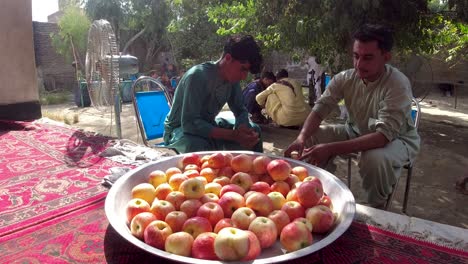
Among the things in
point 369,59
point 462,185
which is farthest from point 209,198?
point 462,185

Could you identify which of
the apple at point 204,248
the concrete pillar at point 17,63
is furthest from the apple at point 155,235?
the concrete pillar at point 17,63

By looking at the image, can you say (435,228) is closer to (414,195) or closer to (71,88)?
(414,195)

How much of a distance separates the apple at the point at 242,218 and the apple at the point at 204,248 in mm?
148

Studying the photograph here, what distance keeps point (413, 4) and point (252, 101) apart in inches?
139

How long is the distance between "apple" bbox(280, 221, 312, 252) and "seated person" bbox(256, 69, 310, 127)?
5266 millimetres

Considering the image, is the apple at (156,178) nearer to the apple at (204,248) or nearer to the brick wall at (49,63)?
the apple at (204,248)

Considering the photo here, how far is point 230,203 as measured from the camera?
1402mm

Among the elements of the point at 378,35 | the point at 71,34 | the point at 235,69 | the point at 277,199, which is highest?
the point at 71,34

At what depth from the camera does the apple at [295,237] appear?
3.95ft

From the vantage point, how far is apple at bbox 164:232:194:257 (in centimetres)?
115

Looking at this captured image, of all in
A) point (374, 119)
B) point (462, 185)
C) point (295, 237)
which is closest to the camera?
point (295, 237)

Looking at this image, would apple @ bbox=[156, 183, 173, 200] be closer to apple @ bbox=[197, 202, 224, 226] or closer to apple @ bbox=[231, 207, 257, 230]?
apple @ bbox=[197, 202, 224, 226]

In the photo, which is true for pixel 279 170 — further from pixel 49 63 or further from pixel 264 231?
pixel 49 63

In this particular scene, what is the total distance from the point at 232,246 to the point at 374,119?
70.9 inches
